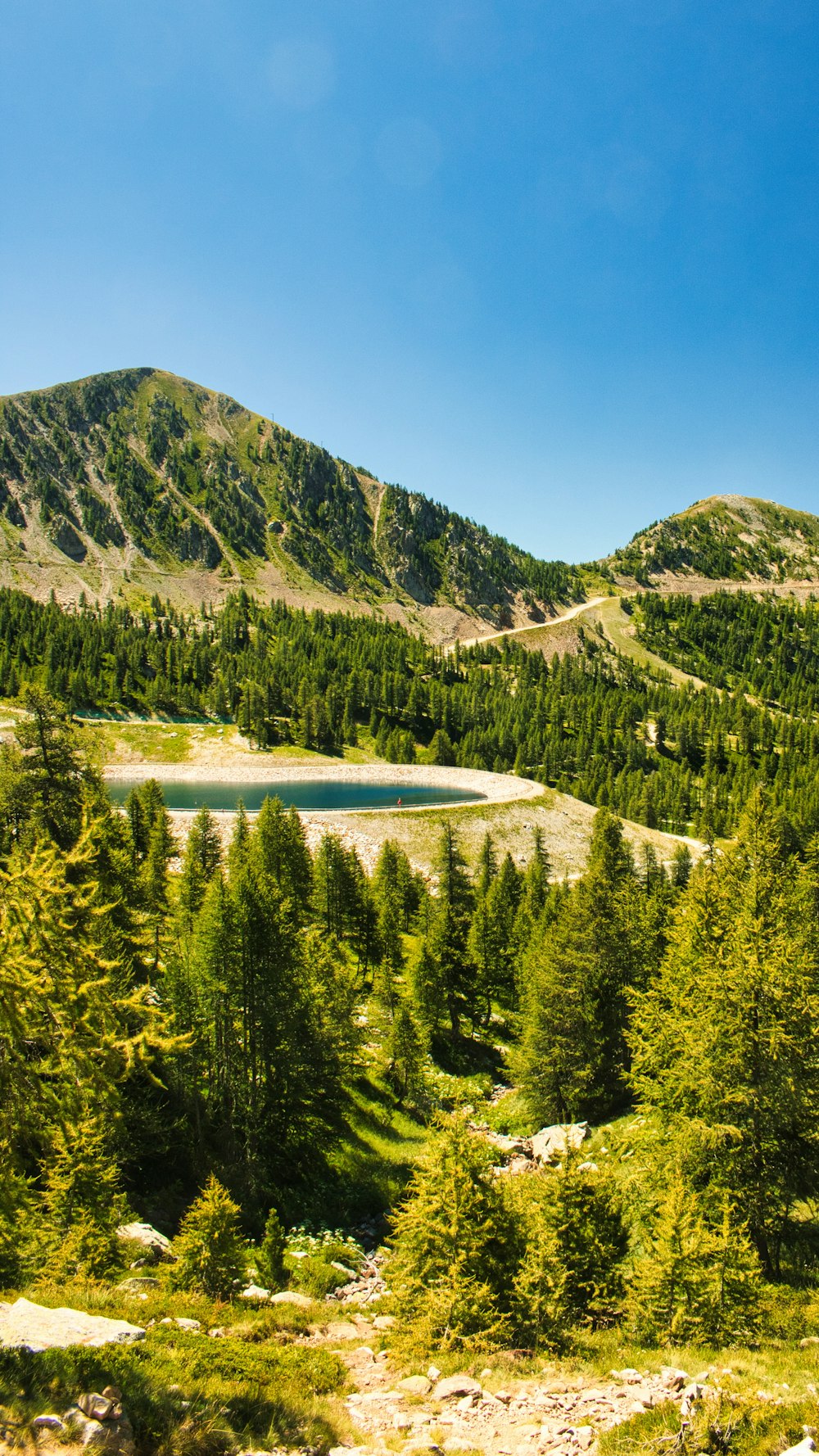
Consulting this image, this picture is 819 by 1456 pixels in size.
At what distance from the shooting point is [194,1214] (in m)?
14.9

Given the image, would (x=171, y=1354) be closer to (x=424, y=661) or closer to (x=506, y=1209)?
(x=506, y=1209)

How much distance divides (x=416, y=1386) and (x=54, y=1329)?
668 centimetres

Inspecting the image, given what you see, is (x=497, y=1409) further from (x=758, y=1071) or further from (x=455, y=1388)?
(x=758, y=1071)

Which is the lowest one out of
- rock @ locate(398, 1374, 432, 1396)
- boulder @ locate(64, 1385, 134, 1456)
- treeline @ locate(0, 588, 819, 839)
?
rock @ locate(398, 1374, 432, 1396)

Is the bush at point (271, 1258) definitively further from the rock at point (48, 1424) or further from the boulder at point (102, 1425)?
the rock at point (48, 1424)

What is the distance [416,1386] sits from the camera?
1145 cm

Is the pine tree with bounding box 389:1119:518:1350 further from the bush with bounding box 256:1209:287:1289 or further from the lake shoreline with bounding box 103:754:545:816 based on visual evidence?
the lake shoreline with bounding box 103:754:545:816

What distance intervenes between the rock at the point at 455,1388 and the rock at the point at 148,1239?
29.9ft

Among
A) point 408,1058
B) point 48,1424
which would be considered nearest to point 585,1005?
point 408,1058

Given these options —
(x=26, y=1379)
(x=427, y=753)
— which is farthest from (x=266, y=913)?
(x=427, y=753)

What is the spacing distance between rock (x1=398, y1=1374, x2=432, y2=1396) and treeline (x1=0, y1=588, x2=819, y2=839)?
108142 millimetres

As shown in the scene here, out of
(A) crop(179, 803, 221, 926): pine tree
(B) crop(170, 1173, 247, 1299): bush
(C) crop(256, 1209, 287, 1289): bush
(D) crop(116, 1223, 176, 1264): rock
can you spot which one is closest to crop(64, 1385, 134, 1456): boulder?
(B) crop(170, 1173, 247, 1299): bush

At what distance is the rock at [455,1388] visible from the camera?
10852 mm

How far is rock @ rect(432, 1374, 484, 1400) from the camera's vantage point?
427 inches
